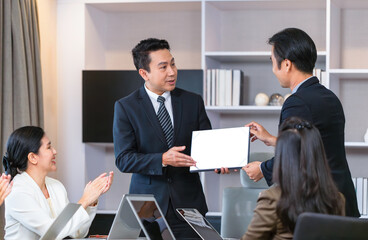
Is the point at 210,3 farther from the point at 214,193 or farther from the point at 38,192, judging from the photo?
the point at 38,192

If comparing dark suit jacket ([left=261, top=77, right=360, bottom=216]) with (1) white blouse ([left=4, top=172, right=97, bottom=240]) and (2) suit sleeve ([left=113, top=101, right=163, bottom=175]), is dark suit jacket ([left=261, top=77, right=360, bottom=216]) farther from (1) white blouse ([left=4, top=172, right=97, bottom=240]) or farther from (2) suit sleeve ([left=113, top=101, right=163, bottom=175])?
(1) white blouse ([left=4, top=172, right=97, bottom=240])

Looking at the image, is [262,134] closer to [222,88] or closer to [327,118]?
[327,118]

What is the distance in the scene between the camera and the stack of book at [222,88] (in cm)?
468

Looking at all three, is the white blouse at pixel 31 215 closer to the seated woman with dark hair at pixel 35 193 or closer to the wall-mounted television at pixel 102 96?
the seated woman with dark hair at pixel 35 193

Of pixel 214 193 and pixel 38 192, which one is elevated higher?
pixel 38 192

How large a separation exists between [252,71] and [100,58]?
1.24 m

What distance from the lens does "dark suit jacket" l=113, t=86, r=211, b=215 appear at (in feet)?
9.81

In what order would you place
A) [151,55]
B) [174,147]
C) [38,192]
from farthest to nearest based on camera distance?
[151,55]
[174,147]
[38,192]

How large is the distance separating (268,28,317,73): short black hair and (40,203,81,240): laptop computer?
1056 millimetres

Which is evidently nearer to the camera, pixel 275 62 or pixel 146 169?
pixel 275 62

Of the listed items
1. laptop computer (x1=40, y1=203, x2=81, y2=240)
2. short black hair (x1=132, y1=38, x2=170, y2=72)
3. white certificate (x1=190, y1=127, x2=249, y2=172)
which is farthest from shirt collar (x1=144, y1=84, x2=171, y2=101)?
laptop computer (x1=40, y1=203, x2=81, y2=240)

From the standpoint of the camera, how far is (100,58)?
5.15m

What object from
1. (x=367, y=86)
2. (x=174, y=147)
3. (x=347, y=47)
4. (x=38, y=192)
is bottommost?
(x=38, y=192)

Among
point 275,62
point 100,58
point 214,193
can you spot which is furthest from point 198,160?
point 100,58
